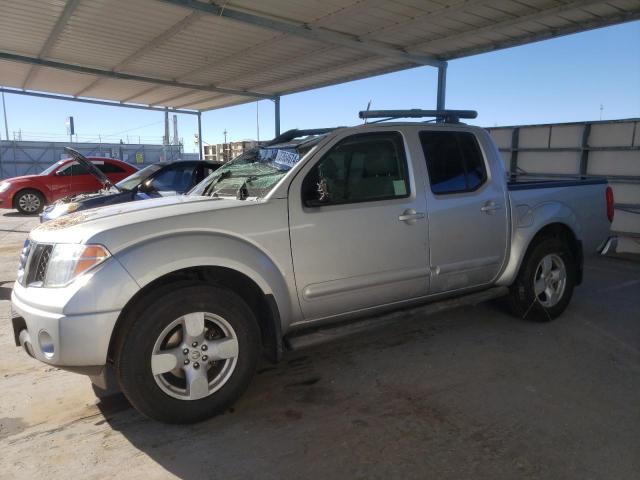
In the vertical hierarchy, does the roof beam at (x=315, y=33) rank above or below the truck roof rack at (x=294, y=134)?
above

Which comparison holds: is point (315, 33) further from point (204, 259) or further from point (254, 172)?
point (204, 259)

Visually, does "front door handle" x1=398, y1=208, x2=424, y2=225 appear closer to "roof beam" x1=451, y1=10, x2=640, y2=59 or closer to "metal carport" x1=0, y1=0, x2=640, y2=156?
"metal carport" x1=0, y1=0, x2=640, y2=156

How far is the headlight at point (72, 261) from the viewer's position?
2.66m

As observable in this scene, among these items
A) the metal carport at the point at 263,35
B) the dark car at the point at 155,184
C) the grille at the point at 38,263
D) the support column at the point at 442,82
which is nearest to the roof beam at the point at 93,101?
the metal carport at the point at 263,35

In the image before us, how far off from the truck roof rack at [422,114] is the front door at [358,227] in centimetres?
26

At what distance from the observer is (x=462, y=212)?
13.0 feet

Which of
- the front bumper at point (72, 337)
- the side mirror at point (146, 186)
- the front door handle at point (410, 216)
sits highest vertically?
the front door handle at point (410, 216)

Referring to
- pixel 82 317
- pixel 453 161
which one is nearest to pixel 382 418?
pixel 82 317

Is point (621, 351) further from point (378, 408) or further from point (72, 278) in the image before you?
point (72, 278)

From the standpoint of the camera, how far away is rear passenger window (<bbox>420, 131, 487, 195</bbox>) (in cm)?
393

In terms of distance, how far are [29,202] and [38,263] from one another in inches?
509

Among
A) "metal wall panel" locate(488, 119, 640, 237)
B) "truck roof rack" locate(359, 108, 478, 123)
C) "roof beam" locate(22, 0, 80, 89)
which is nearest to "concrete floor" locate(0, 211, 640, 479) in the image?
"truck roof rack" locate(359, 108, 478, 123)

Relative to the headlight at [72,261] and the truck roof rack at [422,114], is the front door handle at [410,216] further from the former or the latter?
the headlight at [72,261]

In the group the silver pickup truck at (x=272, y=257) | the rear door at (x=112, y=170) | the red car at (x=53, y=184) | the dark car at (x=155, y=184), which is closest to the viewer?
the silver pickup truck at (x=272, y=257)
